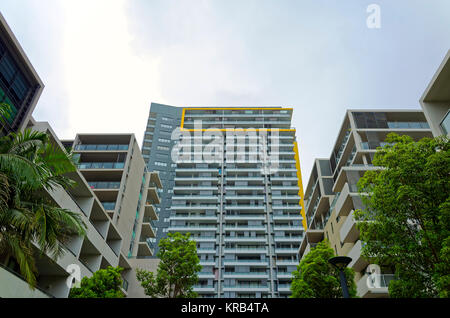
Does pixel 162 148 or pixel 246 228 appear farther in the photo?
pixel 162 148

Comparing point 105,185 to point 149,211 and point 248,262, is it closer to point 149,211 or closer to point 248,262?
point 149,211

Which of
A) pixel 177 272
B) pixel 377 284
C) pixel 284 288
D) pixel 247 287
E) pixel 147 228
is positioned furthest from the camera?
pixel 247 287

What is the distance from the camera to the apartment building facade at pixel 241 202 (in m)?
70.8

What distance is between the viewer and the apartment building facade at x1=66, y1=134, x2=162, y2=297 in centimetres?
4059

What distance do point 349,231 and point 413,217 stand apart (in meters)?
18.1

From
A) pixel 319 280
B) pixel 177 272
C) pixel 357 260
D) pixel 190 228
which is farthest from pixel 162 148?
pixel 319 280

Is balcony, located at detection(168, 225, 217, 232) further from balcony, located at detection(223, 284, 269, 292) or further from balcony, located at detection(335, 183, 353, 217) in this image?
balcony, located at detection(335, 183, 353, 217)

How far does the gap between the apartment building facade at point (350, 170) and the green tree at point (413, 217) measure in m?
14.5

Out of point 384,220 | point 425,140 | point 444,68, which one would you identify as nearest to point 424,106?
point 444,68

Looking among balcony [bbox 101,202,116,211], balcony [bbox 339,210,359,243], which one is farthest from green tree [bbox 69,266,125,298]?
balcony [bbox 339,210,359,243]

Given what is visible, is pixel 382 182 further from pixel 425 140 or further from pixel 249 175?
pixel 249 175

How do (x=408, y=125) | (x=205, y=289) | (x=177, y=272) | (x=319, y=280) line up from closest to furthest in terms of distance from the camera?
(x=319, y=280)
(x=177, y=272)
(x=408, y=125)
(x=205, y=289)

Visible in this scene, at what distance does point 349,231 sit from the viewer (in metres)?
32.2
